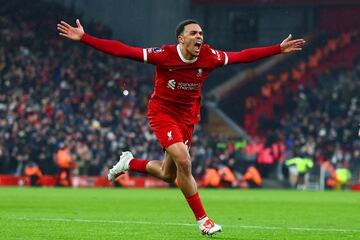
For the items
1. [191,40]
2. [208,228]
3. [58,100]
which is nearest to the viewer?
[208,228]

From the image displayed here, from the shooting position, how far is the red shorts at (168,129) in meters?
10.8

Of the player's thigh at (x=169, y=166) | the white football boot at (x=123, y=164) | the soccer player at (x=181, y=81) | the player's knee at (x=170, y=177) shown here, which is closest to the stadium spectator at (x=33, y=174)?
the white football boot at (x=123, y=164)

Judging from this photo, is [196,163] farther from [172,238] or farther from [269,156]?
[172,238]

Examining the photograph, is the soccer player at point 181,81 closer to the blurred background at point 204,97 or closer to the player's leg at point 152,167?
the player's leg at point 152,167

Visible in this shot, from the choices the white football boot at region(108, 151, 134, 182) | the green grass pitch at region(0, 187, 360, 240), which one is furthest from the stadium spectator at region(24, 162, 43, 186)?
the white football boot at region(108, 151, 134, 182)

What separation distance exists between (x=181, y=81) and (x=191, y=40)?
0.47 m

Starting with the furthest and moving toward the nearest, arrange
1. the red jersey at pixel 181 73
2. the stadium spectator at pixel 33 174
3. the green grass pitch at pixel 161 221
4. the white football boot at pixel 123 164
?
the stadium spectator at pixel 33 174, the white football boot at pixel 123 164, the red jersey at pixel 181 73, the green grass pitch at pixel 161 221

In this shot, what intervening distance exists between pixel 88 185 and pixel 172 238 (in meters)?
→ 22.3

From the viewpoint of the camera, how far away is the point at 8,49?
37.0 metres

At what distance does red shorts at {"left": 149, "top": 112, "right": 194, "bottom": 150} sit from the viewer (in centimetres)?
1077

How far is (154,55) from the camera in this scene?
1069cm

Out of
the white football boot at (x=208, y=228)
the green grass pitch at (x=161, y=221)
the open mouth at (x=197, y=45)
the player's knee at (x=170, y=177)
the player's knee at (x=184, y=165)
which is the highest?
the open mouth at (x=197, y=45)

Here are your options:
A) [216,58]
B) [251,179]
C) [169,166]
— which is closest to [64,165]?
[251,179]

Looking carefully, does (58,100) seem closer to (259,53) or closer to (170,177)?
(170,177)
